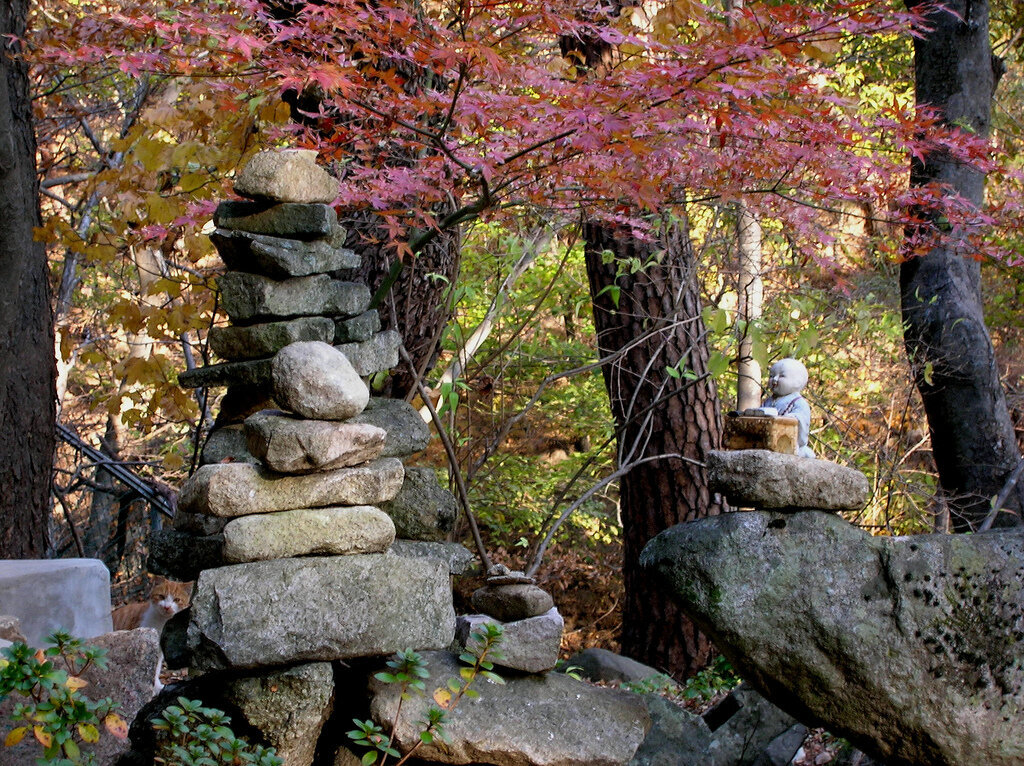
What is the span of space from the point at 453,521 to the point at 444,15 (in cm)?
247

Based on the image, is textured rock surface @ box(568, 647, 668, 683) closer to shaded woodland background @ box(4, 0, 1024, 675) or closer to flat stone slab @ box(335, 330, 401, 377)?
shaded woodland background @ box(4, 0, 1024, 675)

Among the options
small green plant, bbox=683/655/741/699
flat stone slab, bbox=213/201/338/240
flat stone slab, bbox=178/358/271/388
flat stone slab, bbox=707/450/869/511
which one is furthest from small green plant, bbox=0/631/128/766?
small green plant, bbox=683/655/741/699

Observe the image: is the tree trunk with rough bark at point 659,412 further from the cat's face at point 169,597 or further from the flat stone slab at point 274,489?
the flat stone slab at point 274,489

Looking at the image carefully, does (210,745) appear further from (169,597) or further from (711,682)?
(169,597)

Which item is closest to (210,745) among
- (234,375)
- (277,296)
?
(234,375)

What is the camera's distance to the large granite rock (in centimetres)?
300

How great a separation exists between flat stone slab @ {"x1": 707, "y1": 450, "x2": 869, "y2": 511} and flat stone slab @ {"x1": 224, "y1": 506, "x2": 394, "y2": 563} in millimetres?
1128

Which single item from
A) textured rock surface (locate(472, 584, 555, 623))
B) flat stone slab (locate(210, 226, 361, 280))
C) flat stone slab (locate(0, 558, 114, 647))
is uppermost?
flat stone slab (locate(210, 226, 361, 280))

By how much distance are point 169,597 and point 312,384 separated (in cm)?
324

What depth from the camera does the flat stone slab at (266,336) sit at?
122 inches

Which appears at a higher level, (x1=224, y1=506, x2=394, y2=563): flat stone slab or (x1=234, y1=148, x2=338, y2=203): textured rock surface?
(x1=234, y1=148, x2=338, y2=203): textured rock surface

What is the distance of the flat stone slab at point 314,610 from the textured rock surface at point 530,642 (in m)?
0.21

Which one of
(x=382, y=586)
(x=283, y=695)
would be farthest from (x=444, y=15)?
(x=283, y=695)

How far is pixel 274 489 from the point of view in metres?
2.83
